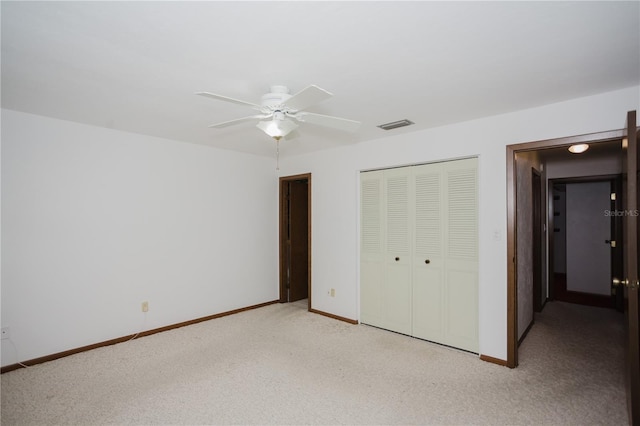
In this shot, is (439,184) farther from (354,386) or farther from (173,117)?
(173,117)

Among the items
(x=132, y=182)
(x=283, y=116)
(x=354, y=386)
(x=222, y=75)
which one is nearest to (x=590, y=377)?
(x=354, y=386)

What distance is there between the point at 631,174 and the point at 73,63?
3.52 m

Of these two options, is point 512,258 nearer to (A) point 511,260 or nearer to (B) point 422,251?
(A) point 511,260

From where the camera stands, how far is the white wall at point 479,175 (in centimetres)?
262

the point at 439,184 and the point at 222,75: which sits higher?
the point at 222,75

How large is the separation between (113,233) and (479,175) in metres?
3.92

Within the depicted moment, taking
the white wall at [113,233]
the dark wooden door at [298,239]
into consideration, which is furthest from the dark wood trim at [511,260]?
the white wall at [113,233]

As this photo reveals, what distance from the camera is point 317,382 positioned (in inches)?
104

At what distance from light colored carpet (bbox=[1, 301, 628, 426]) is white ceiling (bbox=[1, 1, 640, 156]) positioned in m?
2.34

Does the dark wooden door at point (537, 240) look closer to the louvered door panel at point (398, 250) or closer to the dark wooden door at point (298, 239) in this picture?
the louvered door panel at point (398, 250)

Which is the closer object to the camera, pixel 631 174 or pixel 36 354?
pixel 631 174

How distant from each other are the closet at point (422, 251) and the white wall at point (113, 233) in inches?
74.9

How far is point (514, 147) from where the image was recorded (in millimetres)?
2885

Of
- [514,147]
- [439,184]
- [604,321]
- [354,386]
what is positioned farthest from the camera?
[604,321]
